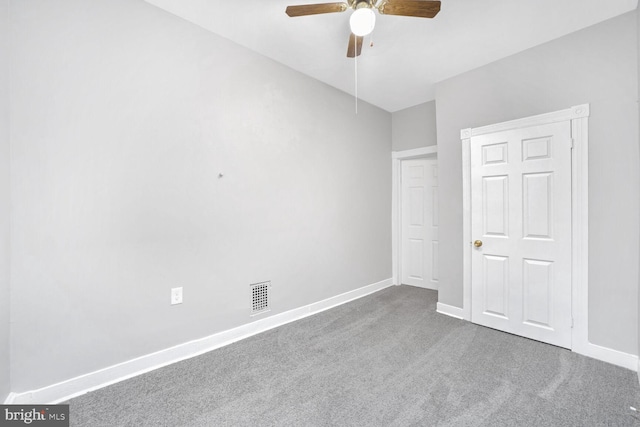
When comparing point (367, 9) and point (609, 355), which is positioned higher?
point (367, 9)

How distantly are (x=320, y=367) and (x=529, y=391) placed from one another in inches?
54.1

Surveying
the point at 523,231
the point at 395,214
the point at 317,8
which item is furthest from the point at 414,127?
the point at 317,8

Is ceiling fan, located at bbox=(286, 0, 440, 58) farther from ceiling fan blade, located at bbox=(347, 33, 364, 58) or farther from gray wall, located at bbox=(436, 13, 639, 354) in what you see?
gray wall, located at bbox=(436, 13, 639, 354)

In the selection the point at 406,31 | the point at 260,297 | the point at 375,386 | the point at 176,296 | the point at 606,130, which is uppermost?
the point at 406,31

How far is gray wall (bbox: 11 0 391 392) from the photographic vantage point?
5.08ft

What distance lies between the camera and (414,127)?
383cm

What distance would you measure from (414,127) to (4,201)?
4066 millimetres

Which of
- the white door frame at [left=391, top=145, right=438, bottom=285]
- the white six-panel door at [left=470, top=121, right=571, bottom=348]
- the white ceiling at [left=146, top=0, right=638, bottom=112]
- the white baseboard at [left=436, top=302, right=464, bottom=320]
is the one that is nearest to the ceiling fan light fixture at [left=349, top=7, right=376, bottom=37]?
the white ceiling at [left=146, top=0, right=638, bottom=112]

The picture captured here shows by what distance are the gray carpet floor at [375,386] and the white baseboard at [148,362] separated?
63 millimetres

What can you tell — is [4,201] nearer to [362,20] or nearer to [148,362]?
[148,362]

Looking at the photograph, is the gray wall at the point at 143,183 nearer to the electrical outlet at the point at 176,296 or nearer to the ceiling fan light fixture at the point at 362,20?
the electrical outlet at the point at 176,296

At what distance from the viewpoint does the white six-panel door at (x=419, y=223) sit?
3846 millimetres

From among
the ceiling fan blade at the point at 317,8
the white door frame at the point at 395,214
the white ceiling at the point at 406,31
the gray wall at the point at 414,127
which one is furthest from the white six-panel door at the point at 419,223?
the ceiling fan blade at the point at 317,8

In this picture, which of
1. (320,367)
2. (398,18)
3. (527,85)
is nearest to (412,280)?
(320,367)
